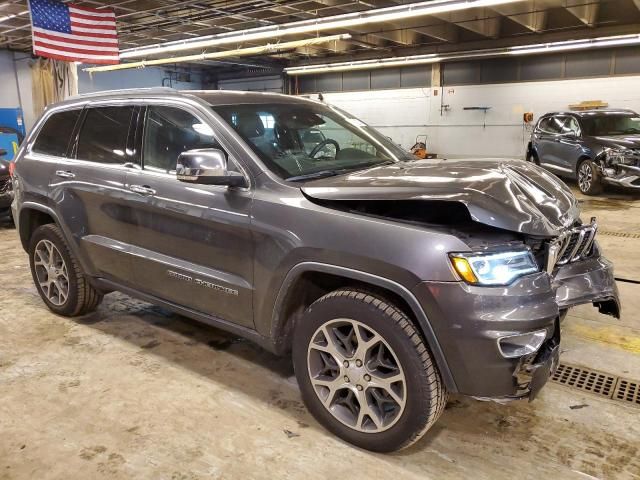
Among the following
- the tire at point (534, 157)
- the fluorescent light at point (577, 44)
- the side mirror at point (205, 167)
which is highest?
the fluorescent light at point (577, 44)

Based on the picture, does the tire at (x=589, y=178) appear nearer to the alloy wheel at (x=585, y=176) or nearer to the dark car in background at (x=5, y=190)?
the alloy wheel at (x=585, y=176)

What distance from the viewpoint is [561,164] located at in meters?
10.7

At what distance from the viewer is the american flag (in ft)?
27.4

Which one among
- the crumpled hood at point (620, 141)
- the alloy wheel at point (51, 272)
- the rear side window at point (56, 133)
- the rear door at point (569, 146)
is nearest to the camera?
the rear side window at point (56, 133)

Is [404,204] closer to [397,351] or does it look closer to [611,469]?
[397,351]

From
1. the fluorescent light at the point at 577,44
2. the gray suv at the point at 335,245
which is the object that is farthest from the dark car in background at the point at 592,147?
the gray suv at the point at 335,245

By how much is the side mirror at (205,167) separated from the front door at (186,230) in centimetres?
13

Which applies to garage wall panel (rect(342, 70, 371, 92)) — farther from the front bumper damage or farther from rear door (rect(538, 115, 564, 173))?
the front bumper damage

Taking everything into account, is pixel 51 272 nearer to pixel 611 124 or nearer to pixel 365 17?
pixel 365 17

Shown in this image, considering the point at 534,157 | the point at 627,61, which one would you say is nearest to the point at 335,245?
the point at 534,157

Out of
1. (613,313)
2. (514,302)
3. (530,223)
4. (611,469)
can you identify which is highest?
(530,223)

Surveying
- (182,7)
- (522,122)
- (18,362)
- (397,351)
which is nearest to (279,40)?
(182,7)

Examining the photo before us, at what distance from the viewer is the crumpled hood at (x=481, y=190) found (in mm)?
2029

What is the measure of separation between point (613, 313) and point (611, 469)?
0.88 meters
